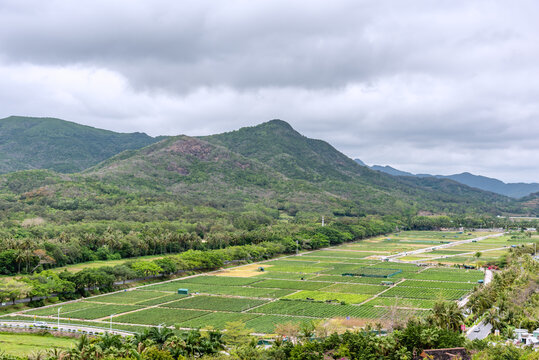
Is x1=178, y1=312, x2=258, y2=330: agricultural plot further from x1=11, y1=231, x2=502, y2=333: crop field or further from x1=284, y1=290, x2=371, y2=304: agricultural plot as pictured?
x1=284, y1=290, x2=371, y2=304: agricultural plot

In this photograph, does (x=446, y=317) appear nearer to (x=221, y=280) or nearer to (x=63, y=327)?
(x=63, y=327)

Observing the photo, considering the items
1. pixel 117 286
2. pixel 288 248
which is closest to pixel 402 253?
pixel 288 248

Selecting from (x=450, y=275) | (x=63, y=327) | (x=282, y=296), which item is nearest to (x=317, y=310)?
(x=282, y=296)

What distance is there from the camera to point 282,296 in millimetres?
70312

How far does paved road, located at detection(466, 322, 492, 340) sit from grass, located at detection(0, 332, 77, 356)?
3530 centimetres

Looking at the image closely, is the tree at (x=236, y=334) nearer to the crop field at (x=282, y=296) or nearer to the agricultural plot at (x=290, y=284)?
the crop field at (x=282, y=296)

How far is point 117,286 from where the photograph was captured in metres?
75.6

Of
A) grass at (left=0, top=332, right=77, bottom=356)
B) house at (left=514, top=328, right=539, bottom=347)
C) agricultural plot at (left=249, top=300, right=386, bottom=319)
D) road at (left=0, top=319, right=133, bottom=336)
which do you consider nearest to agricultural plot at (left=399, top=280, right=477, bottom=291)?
agricultural plot at (left=249, top=300, right=386, bottom=319)

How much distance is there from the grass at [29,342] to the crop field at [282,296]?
16.6ft

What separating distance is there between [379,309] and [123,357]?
3337cm

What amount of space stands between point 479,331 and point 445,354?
1367 cm

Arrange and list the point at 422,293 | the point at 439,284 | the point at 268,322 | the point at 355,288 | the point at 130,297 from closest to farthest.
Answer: the point at 268,322 < the point at 130,297 < the point at 422,293 < the point at 355,288 < the point at 439,284

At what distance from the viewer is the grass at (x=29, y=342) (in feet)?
149

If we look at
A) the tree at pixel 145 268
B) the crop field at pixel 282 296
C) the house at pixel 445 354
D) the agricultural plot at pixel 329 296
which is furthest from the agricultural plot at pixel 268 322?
the tree at pixel 145 268
